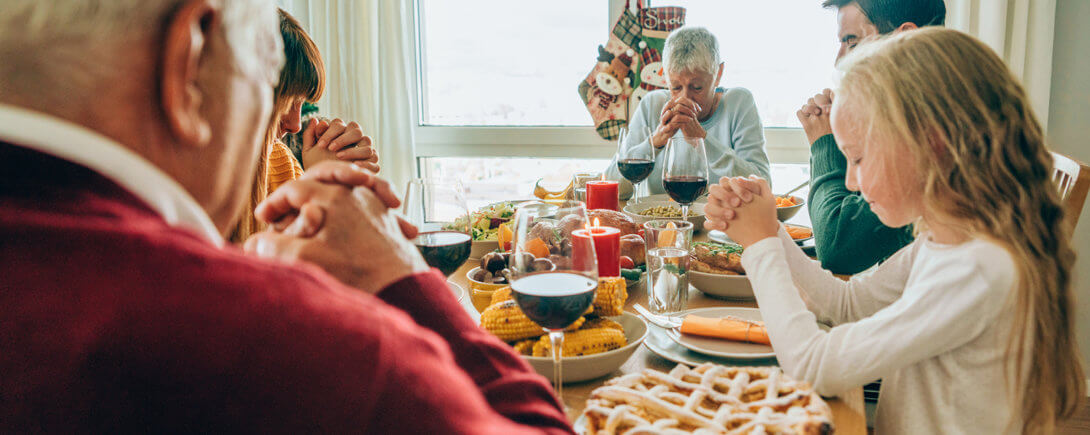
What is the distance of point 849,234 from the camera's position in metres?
1.44

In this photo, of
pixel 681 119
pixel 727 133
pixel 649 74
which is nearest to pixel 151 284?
pixel 681 119

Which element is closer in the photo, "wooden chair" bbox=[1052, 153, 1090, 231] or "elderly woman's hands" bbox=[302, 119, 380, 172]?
"wooden chair" bbox=[1052, 153, 1090, 231]

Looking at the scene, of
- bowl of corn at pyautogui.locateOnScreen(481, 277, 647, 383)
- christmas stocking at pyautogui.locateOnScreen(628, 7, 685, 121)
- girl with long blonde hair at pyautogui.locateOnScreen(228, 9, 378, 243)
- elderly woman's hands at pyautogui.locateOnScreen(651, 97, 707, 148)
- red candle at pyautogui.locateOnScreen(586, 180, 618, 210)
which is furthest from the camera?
→ christmas stocking at pyautogui.locateOnScreen(628, 7, 685, 121)

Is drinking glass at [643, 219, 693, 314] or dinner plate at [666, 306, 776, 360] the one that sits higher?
drinking glass at [643, 219, 693, 314]

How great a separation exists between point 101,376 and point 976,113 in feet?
3.37

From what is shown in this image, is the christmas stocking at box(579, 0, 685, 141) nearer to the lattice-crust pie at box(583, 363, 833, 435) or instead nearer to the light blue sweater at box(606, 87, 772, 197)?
the light blue sweater at box(606, 87, 772, 197)

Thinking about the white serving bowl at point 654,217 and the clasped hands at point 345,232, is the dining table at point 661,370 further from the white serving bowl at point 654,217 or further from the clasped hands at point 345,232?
the white serving bowl at point 654,217

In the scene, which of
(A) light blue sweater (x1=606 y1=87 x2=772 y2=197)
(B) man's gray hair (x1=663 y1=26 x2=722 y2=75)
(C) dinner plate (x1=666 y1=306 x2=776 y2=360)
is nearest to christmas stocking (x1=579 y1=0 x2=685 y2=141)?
(A) light blue sweater (x1=606 y1=87 x2=772 y2=197)

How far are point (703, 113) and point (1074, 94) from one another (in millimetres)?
1440

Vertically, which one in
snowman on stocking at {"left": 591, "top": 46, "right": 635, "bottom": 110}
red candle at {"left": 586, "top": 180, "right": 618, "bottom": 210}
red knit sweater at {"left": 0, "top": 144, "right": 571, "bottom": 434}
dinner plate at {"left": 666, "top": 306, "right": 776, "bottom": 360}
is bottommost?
dinner plate at {"left": 666, "top": 306, "right": 776, "bottom": 360}

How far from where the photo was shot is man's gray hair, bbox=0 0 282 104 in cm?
41

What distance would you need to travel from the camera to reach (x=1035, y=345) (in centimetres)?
92

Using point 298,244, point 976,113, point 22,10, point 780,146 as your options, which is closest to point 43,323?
point 22,10

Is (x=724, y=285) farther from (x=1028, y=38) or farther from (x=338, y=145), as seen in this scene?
(x=1028, y=38)
